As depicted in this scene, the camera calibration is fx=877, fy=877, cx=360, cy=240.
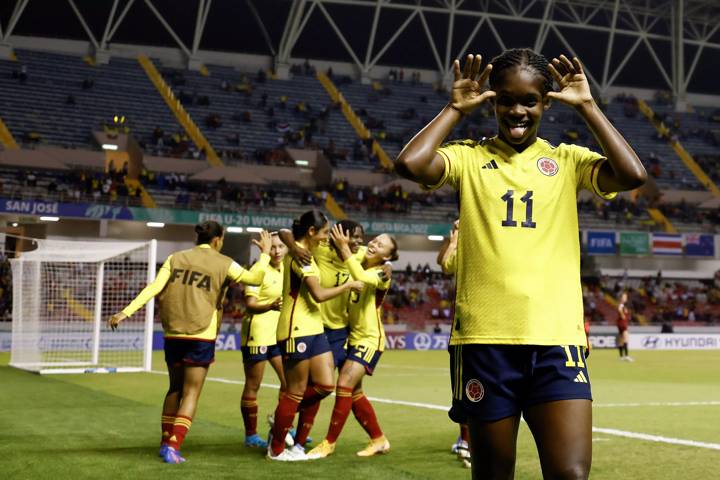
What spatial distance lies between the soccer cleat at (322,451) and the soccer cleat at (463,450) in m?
1.16

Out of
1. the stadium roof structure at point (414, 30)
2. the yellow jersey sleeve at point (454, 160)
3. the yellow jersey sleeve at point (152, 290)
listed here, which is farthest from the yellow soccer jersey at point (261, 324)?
the stadium roof structure at point (414, 30)

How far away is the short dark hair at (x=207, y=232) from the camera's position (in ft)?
26.5

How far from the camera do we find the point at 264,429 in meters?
10.3

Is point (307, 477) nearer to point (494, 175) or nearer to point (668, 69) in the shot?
point (494, 175)

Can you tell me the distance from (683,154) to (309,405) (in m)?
51.9

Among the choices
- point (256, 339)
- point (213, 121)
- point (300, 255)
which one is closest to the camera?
point (300, 255)

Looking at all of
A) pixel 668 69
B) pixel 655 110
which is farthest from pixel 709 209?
pixel 668 69

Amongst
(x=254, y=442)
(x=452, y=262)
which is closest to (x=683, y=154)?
(x=254, y=442)

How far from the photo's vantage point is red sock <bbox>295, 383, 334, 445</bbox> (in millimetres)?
7758

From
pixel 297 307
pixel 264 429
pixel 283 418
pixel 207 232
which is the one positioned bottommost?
pixel 264 429

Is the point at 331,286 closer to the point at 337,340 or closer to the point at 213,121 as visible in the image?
the point at 337,340

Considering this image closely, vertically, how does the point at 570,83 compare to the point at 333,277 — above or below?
above

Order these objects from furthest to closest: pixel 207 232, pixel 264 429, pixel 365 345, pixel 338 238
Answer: pixel 264 429 → pixel 365 345 → pixel 207 232 → pixel 338 238

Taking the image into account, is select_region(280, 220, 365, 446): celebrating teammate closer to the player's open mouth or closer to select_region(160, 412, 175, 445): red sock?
select_region(160, 412, 175, 445): red sock
